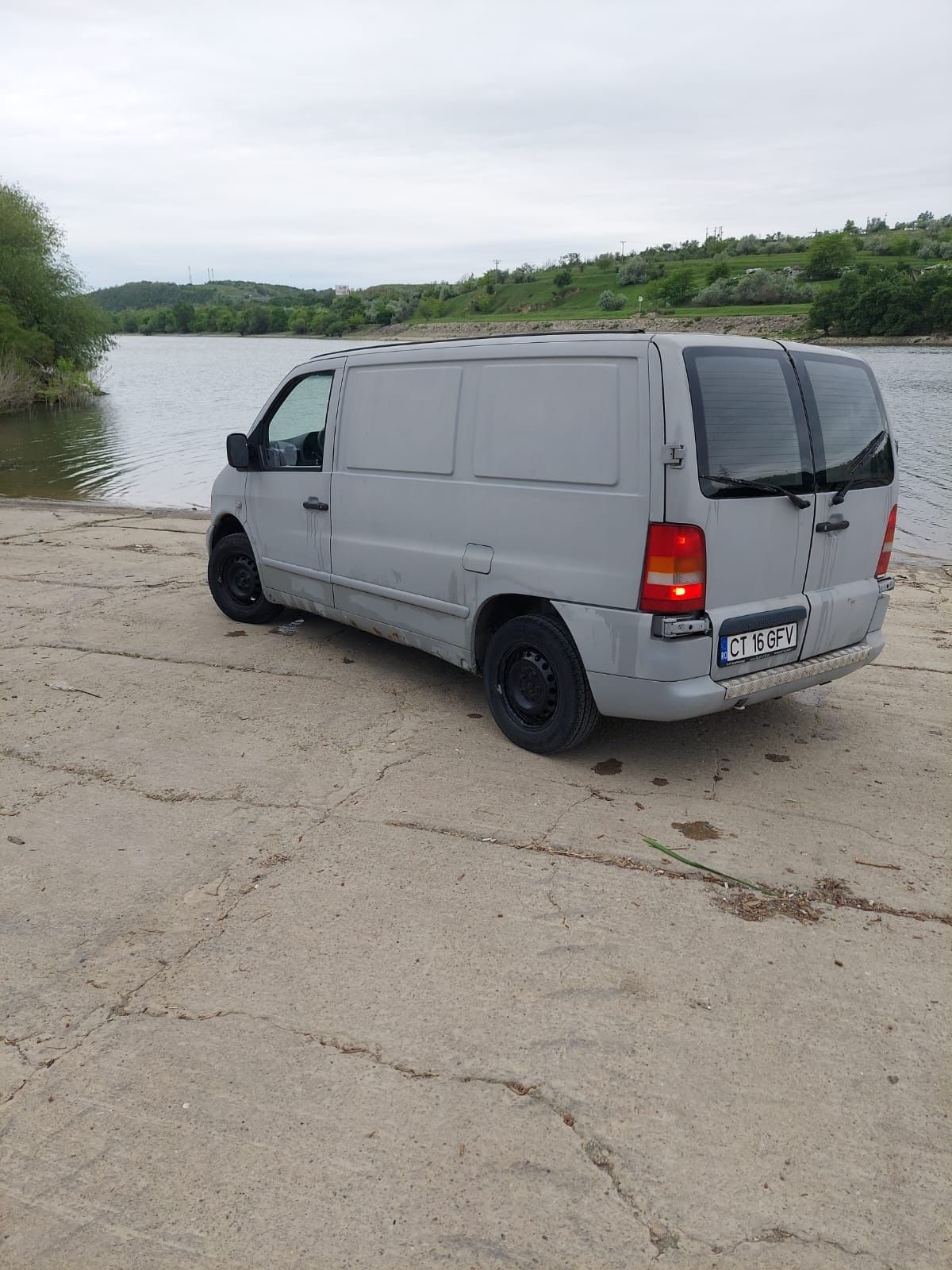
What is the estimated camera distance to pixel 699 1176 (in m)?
2.21

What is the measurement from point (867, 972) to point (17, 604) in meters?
7.14

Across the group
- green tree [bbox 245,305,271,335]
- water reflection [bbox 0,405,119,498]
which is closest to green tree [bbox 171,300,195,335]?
green tree [bbox 245,305,271,335]

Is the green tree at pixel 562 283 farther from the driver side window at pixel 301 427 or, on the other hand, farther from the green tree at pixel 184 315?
the driver side window at pixel 301 427

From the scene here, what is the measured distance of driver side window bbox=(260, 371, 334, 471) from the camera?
5.95 m

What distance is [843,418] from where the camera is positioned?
14.7 ft

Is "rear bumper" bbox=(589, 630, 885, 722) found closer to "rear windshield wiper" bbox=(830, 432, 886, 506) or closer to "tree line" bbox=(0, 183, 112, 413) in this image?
"rear windshield wiper" bbox=(830, 432, 886, 506)

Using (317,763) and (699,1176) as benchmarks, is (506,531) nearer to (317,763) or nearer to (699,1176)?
(317,763)

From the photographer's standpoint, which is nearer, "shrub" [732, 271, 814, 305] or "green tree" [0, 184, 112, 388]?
"green tree" [0, 184, 112, 388]

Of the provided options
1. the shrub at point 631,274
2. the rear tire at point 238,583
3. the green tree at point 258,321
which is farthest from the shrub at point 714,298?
the rear tire at point 238,583

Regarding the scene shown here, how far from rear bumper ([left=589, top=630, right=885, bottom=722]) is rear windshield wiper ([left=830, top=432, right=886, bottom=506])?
0.79 metres

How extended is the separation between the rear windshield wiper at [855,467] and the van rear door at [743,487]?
19cm

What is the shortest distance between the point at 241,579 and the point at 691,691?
414 cm

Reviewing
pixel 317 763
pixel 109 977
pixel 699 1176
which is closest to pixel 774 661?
pixel 317 763

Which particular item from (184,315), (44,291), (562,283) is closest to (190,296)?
(184,315)
